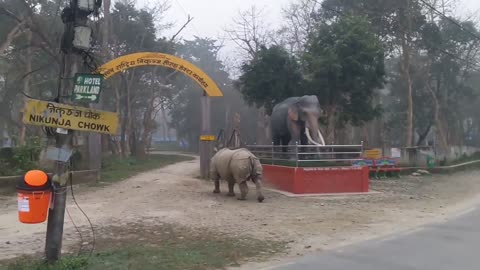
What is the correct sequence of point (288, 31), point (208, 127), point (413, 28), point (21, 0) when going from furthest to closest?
1. point (288, 31)
2. point (413, 28)
3. point (21, 0)
4. point (208, 127)

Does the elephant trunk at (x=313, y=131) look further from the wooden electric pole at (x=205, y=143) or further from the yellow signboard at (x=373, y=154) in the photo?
the yellow signboard at (x=373, y=154)

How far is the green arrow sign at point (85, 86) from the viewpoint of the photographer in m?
7.05

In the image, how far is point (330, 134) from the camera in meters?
26.3

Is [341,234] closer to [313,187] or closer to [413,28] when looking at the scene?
[313,187]

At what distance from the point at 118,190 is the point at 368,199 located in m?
7.96

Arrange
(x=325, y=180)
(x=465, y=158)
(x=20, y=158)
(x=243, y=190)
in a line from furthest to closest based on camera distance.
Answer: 1. (x=465, y=158)
2. (x=20, y=158)
3. (x=325, y=180)
4. (x=243, y=190)

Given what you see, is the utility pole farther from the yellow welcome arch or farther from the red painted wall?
the yellow welcome arch

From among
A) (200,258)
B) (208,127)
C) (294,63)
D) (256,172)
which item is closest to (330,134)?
(294,63)

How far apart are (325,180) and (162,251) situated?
924cm

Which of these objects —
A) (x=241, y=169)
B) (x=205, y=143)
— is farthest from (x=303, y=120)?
(x=241, y=169)

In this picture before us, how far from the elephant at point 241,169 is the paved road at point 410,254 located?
5304 mm

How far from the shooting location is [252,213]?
12555mm

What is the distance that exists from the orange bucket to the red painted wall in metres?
10.6

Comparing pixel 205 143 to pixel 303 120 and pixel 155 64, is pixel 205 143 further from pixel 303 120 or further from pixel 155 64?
pixel 303 120
